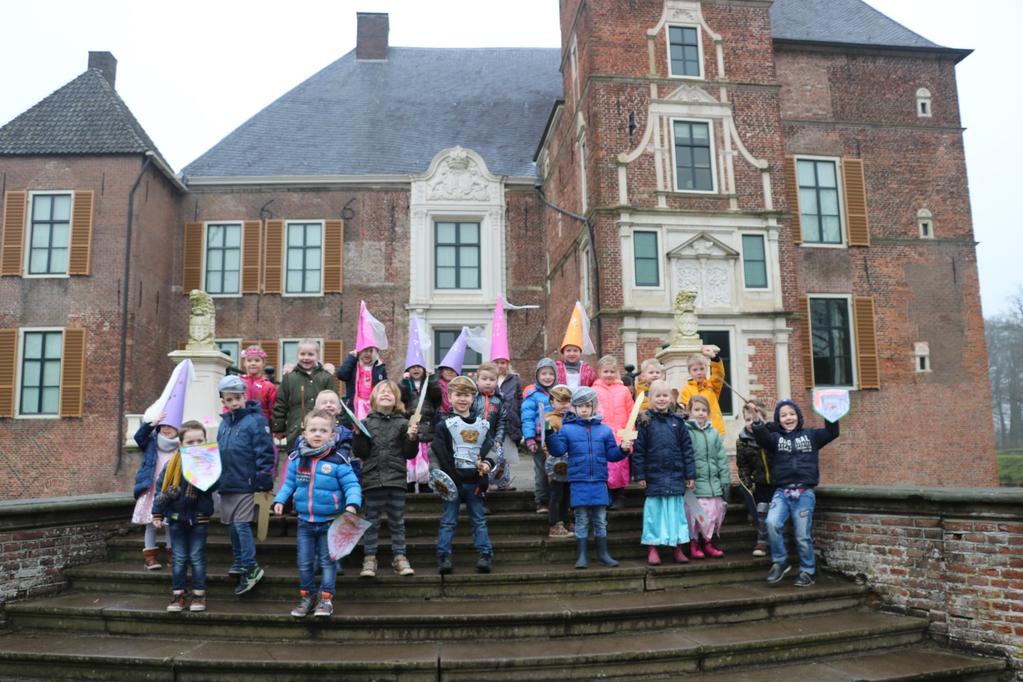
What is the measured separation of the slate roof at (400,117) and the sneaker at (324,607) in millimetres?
17216

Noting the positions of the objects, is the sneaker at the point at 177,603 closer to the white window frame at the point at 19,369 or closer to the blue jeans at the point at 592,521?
the blue jeans at the point at 592,521

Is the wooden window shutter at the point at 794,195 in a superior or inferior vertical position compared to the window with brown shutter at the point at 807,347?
superior

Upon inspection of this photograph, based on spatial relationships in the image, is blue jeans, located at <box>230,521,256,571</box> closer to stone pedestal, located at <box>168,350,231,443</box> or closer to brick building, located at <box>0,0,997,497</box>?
stone pedestal, located at <box>168,350,231,443</box>

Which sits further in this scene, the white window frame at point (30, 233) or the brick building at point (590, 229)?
the white window frame at point (30, 233)

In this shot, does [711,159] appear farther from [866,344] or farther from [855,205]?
[866,344]

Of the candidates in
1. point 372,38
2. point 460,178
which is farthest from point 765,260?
point 372,38

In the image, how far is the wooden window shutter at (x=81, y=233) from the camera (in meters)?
17.8

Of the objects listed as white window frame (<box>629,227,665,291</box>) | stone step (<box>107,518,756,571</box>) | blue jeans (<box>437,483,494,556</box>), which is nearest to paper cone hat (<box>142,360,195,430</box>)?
stone step (<box>107,518,756,571</box>)

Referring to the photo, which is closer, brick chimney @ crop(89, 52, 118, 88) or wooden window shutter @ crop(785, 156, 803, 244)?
wooden window shutter @ crop(785, 156, 803, 244)

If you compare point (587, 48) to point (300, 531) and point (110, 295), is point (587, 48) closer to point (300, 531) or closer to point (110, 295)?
point (110, 295)

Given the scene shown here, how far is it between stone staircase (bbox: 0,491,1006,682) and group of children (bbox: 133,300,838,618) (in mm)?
194

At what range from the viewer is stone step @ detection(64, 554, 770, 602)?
571 cm

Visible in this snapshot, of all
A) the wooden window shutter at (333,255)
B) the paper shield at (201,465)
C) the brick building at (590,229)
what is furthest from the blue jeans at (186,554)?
the wooden window shutter at (333,255)

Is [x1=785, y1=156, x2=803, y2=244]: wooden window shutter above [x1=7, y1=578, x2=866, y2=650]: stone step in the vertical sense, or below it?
above
